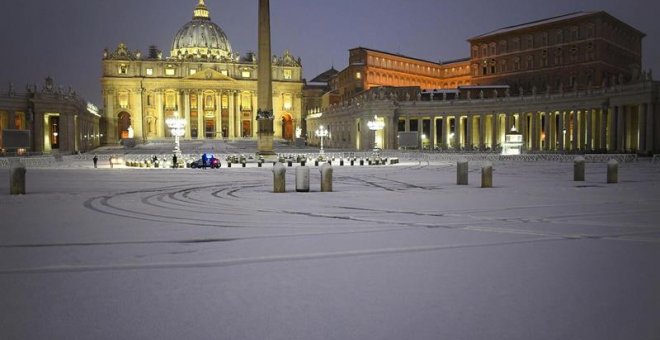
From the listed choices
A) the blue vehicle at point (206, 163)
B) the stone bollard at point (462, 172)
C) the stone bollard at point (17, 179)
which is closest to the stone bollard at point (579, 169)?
the stone bollard at point (462, 172)

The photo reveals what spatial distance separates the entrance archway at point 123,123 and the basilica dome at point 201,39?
23909 millimetres

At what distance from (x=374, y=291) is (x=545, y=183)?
21188 mm

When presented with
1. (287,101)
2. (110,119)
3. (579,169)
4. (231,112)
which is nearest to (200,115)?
(231,112)

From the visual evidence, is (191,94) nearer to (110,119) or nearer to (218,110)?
(218,110)

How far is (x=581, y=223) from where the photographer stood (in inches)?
565

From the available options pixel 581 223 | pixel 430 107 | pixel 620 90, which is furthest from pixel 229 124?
pixel 581 223

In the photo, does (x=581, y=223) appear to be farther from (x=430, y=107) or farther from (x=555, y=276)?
(x=430, y=107)

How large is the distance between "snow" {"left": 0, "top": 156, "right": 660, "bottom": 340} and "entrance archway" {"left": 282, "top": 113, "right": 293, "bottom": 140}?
148414mm

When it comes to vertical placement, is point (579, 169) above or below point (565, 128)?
below

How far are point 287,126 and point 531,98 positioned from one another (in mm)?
100780

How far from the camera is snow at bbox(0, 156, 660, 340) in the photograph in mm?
6828

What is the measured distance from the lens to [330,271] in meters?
9.36

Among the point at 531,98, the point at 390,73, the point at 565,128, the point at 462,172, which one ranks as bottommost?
the point at 462,172

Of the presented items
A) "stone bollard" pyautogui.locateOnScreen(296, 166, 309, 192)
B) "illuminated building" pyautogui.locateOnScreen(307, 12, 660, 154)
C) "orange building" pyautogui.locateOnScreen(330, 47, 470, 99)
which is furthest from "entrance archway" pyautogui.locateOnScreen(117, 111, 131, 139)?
"stone bollard" pyautogui.locateOnScreen(296, 166, 309, 192)
